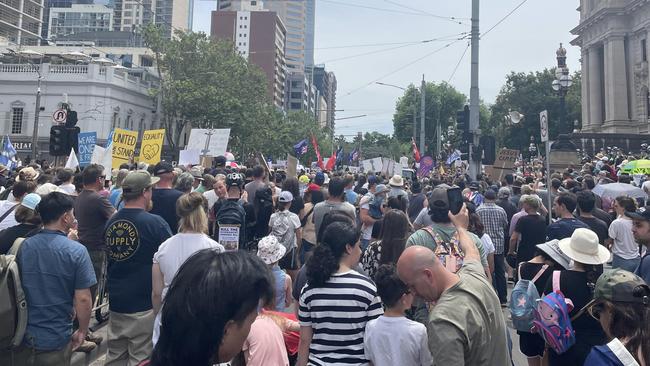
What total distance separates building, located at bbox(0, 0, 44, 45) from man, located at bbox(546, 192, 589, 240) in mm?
72506

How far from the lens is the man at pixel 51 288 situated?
4.02 meters

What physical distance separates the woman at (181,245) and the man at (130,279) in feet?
0.57

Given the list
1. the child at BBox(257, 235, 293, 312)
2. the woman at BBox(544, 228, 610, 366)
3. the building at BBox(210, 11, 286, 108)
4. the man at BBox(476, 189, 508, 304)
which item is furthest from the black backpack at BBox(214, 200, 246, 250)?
the building at BBox(210, 11, 286, 108)

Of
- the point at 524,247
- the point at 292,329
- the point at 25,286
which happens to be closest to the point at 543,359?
A: the point at 292,329

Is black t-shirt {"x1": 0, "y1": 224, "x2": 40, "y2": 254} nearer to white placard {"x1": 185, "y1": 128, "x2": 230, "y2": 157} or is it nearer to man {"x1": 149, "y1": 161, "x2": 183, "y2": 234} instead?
man {"x1": 149, "y1": 161, "x2": 183, "y2": 234}

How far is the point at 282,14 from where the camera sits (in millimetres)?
182500

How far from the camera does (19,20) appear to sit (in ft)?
227

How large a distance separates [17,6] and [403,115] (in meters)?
61.4

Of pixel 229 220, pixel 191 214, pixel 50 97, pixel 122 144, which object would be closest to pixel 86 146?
pixel 122 144

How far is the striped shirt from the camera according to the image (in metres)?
3.51

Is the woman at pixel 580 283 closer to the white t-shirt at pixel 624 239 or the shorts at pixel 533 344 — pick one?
the shorts at pixel 533 344

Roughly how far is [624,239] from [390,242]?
423 cm

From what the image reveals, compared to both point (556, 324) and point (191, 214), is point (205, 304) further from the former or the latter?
point (191, 214)

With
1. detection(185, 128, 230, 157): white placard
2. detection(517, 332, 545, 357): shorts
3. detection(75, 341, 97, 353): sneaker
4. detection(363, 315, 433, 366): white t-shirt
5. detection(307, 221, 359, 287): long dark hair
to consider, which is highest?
detection(185, 128, 230, 157): white placard
